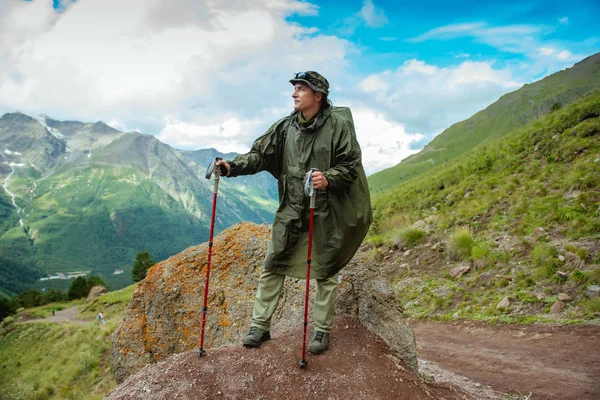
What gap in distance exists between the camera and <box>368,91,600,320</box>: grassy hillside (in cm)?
1114

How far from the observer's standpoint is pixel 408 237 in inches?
725

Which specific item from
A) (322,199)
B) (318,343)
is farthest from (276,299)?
(322,199)

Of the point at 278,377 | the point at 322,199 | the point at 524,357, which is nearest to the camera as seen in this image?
the point at 278,377

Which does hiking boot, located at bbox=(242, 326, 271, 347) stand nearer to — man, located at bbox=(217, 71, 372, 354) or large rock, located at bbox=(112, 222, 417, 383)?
man, located at bbox=(217, 71, 372, 354)

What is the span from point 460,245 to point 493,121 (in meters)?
161

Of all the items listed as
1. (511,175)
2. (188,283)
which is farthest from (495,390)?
(511,175)

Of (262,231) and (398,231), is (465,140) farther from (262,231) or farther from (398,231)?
(262,231)

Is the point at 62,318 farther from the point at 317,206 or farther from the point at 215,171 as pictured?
the point at 317,206

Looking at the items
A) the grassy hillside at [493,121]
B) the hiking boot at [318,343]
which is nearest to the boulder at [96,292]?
the grassy hillside at [493,121]

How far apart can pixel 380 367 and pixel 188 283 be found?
171 inches

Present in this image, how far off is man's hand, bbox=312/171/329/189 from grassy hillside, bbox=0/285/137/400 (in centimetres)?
1127

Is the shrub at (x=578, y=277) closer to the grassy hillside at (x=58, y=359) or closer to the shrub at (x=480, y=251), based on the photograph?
the shrub at (x=480, y=251)

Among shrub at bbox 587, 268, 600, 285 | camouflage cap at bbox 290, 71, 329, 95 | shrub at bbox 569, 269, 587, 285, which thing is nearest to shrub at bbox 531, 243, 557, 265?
shrub at bbox 569, 269, 587, 285

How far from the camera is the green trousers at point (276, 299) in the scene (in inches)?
203
